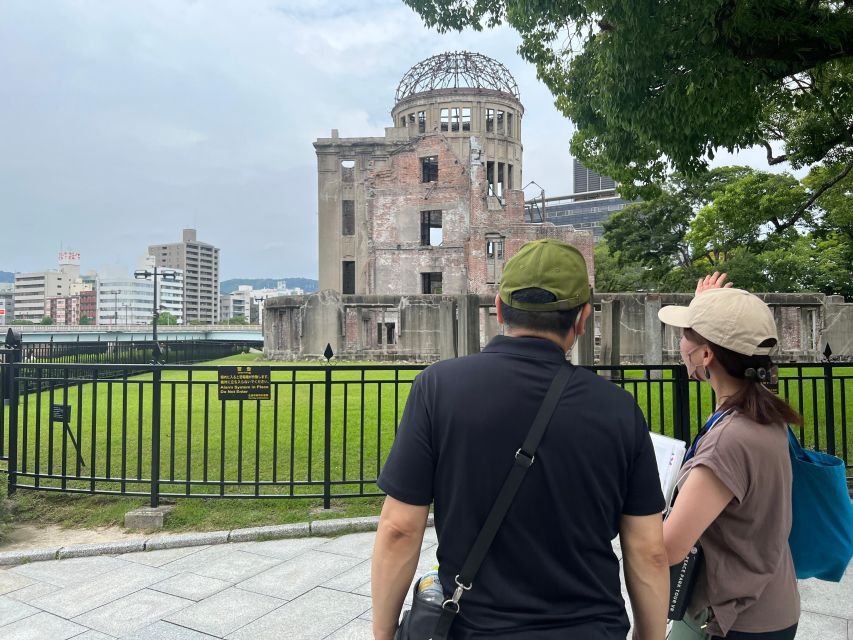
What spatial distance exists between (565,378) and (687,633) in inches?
42.6

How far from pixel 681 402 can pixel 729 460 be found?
15.2ft

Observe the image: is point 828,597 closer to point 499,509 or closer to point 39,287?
point 499,509

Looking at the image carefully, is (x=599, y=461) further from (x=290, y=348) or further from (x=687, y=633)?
(x=290, y=348)

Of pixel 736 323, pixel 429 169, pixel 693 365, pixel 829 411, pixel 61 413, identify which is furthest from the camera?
pixel 429 169

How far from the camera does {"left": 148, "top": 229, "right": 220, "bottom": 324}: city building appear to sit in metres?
176

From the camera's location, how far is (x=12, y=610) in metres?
4.49

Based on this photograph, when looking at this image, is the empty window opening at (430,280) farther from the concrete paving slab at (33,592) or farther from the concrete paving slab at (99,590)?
the concrete paving slab at (33,592)

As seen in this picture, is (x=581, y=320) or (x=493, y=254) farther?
(x=493, y=254)

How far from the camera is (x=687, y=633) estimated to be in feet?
7.09

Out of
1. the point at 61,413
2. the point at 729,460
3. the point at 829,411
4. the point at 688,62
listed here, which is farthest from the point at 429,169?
the point at 729,460

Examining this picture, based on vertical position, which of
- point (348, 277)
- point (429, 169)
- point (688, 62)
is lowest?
point (688, 62)

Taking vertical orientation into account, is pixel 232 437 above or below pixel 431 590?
below

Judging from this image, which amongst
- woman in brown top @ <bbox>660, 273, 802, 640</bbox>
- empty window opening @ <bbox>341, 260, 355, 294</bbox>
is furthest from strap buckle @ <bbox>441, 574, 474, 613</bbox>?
empty window opening @ <bbox>341, 260, 355, 294</bbox>

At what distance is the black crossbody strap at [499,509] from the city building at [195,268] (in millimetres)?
179977
